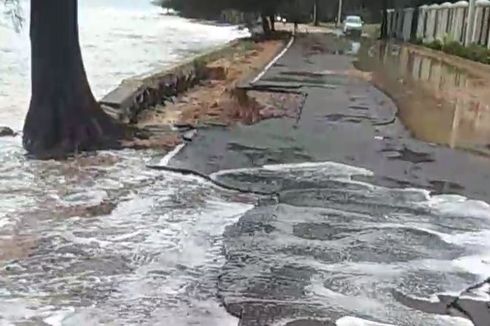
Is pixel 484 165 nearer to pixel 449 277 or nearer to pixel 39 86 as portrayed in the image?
pixel 449 277

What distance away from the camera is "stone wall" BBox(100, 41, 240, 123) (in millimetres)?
13310

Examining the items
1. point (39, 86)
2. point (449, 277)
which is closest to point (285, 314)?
point (449, 277)

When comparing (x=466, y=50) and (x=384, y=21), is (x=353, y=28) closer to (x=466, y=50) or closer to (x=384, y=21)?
(x=384, y=21)

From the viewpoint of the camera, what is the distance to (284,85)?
19.4m

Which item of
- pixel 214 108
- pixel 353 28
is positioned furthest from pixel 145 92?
pixel 353 28

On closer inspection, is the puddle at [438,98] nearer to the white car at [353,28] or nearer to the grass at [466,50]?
the grass at [466,50]

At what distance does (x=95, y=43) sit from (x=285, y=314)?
129 feet

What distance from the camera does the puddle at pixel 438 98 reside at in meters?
13.2

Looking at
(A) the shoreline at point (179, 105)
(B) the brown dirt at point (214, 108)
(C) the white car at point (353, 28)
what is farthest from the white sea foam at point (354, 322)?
(C) the white car at point (353, 28)

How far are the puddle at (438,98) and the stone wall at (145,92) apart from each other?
4.81 m

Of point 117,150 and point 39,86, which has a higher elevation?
point 39,86

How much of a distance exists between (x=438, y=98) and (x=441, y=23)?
2693 centimetres

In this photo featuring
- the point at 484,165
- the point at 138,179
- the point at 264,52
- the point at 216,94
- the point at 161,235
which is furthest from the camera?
the point at 264,52

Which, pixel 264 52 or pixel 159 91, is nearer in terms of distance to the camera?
pixel 159 91
